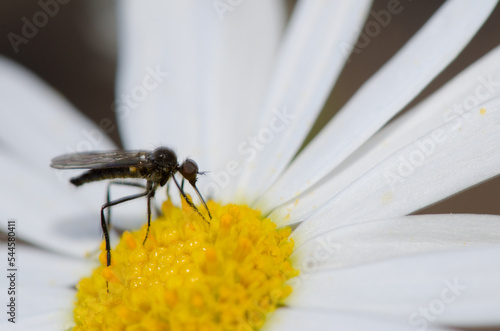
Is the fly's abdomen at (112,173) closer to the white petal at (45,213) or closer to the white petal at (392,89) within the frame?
the white petal at (45,213)

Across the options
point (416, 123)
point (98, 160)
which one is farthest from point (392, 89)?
point (98, 160)

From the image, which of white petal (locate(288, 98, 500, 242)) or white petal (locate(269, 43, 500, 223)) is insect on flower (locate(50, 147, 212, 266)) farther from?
white petal (locate(288, 98, 500, 242))

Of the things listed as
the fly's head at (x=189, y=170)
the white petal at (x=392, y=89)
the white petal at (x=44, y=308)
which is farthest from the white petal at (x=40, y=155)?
the white petal at (x=392, y=89)

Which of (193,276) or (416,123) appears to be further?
(416,123)

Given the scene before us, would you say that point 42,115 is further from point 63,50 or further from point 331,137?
point 331,137

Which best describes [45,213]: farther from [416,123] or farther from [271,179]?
[416,123]

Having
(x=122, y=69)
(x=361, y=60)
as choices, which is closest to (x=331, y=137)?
(x=122, y=69)
